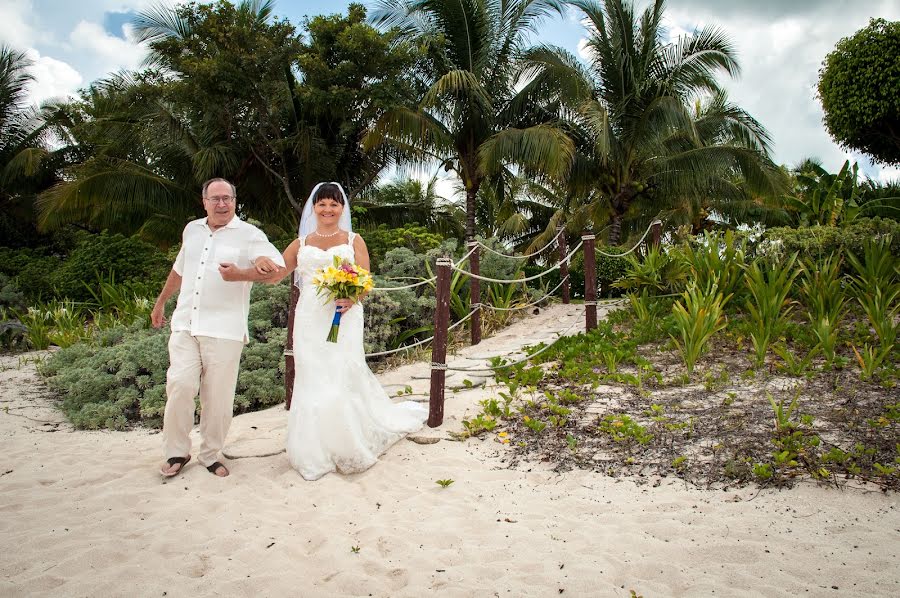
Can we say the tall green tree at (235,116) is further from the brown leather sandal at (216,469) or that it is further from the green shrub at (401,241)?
the brown leather sandal at (216,469)

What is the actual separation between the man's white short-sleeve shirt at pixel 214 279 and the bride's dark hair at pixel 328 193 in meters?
0.49

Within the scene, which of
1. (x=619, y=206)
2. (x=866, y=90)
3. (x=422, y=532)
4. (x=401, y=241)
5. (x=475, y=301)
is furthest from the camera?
(x=619, y=206)

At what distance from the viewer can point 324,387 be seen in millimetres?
4570

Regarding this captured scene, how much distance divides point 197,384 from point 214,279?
701mm

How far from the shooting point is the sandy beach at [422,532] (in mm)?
3174

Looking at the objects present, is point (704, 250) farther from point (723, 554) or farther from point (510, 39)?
point (510, 39)

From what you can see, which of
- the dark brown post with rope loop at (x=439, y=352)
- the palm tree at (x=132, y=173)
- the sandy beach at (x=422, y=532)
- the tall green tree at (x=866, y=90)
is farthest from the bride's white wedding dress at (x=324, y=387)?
the tall green tree at (x=866, y=90)

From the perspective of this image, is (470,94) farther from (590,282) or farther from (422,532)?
(422,532)

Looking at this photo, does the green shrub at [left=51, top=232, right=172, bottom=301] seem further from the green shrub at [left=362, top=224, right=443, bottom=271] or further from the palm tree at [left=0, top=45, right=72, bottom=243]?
the palm tree at [left=0, top=45, right=72, bottom=243]

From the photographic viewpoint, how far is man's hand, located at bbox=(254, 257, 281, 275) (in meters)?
4.24

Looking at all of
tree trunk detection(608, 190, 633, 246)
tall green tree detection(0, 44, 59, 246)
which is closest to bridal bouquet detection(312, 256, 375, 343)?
tree trunk detection(608, 190, 633, 246)

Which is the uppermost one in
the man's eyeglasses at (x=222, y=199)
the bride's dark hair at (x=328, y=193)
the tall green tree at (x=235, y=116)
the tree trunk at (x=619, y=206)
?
the tall green tree at (x=235, y=116)

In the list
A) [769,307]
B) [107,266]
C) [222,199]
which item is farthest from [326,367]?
[107,266]

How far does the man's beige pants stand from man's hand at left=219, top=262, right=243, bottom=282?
430 millimetres
